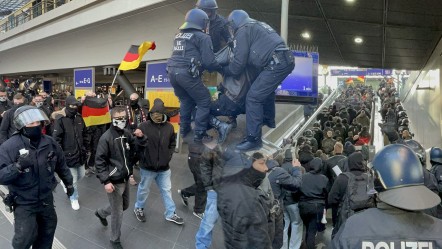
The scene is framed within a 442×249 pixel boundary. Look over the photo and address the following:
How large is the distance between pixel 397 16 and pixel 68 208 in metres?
6.69

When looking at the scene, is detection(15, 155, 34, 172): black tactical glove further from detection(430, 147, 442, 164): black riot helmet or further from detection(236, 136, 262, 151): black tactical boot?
detection(430, 147, 442, 164): black riot helmet

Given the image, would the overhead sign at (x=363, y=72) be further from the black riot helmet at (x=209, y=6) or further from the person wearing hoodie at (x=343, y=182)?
the black riot helmet at (x=209, y=6)

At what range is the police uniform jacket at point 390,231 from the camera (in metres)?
1.45

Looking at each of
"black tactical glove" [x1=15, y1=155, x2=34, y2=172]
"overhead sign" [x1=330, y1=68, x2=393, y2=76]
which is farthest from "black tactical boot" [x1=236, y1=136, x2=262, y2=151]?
"overhead sign" [x1=330, y1=68, x2=393, y2=76]

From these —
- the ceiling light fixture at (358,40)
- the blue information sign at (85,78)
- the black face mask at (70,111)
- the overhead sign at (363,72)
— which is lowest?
the black face mask at (70,111)

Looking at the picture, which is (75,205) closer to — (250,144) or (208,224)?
(208,224)

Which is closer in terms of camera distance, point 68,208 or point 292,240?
point 292,240

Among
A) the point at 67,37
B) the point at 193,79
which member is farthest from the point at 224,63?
the point at 67,37

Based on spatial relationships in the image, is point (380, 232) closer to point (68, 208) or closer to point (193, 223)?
point (193, 223)

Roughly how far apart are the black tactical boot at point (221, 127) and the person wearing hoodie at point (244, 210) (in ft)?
1.20

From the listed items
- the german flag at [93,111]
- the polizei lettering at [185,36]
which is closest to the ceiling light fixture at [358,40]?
the german flag at [93,111]

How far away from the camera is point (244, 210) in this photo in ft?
7.39

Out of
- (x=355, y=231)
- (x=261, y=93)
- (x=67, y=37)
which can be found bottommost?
(x=355, y=231)

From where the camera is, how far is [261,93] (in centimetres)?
241
